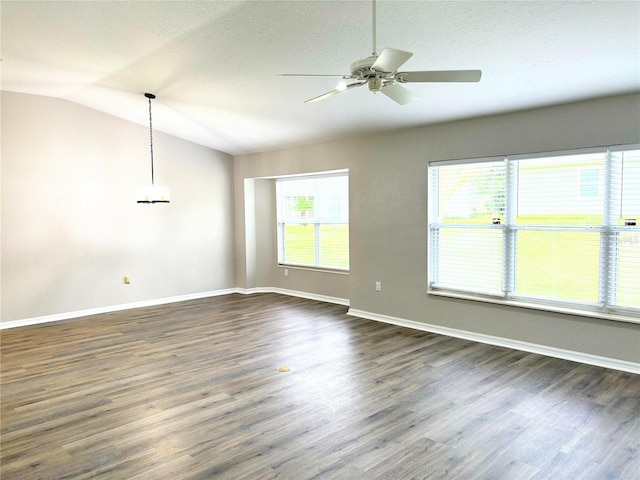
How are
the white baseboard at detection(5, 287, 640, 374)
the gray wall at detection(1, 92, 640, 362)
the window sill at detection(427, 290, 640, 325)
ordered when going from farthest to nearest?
the gray wall at detection(1, 92, 640, 362)
the white baseboard at detection(5, 287, 640, 374)
the window sill at detection(427, 290, 640, 325)

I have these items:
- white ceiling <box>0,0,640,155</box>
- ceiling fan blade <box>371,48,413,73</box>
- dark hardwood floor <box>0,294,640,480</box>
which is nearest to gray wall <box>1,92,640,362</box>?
white ceiling <box>0,0,640,155</box>

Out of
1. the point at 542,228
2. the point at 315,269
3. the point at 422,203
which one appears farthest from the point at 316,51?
the point at 315,269

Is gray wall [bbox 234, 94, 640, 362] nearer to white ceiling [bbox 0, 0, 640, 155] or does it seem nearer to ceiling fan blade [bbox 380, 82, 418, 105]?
white ceiling [bbox 0, 0, 640, 155]

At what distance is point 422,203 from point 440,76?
2868 mm

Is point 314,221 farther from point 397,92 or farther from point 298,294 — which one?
point 397,92

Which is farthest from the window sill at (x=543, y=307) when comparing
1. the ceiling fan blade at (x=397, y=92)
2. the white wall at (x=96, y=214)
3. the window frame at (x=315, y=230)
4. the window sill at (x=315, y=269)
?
the white wall at (x=96, y=214)

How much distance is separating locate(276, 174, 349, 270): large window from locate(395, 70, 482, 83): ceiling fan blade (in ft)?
13.8

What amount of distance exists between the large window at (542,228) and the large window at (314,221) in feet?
6.37

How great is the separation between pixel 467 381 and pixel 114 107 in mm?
5741

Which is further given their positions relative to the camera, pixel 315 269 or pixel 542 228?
pixel 315 269

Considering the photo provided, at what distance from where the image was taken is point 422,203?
526 cm

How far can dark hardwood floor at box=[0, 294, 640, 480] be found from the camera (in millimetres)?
2490

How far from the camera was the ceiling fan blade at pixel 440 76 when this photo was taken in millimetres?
2434

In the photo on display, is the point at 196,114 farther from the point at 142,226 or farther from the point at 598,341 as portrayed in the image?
the point at 598,341
